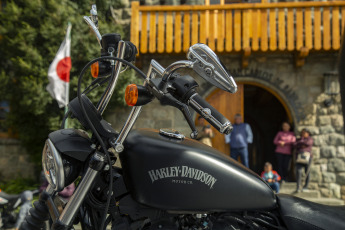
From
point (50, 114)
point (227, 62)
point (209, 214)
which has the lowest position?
point (209, 214)

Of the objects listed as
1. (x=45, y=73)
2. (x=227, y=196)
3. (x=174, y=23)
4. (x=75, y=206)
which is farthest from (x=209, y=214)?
(x=174, y=23)

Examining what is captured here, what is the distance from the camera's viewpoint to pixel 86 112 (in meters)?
1.48

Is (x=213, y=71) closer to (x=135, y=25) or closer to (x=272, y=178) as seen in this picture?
(x=272, y=178)

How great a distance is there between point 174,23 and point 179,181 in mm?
8738

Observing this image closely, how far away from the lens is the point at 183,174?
140 centimetres

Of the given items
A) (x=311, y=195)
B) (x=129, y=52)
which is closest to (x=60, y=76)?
(x=311, y=195)

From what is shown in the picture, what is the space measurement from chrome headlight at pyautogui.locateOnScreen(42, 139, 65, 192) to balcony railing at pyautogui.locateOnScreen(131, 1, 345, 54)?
26.8 feet

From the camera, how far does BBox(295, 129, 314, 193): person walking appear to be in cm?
865

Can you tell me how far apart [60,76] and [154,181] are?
6248 mm

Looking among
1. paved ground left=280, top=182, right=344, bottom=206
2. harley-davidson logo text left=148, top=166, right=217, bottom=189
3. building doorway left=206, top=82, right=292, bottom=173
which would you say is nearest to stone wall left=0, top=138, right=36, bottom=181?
paved ground left=280, top=182, right=344, bottom=206

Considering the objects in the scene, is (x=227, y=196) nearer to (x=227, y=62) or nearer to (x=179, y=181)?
(x=179, y=181)

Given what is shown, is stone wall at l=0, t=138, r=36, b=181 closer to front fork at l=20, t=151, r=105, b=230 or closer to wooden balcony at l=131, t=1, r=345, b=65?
wooden balcony at l=131, t=1, r=345, b=65

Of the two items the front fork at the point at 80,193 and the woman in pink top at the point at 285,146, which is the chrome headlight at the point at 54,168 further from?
the woman in pink top at the point at 285,146

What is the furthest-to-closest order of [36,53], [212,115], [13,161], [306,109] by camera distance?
1. [13,161]
2. [306,109]
3. [36,53]
4. [212,115]
